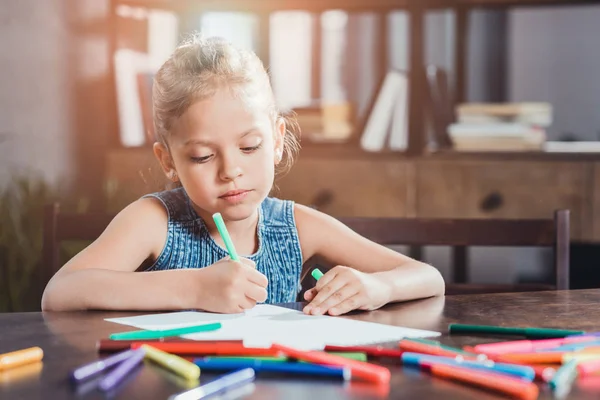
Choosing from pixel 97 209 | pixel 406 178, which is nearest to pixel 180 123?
pixel 406 178

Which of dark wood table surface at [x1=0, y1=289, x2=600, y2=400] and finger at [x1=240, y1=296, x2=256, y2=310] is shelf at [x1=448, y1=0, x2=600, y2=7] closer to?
dark wood table surface at [x1=0, y1=289, x2=600, y2=400]

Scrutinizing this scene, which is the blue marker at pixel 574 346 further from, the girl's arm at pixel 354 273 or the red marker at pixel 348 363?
the girl's arm at pixel 354 273

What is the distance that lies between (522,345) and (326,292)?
31 centimetres

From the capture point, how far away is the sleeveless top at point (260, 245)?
1365 millimetres

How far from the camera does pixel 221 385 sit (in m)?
0.61

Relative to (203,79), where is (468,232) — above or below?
below

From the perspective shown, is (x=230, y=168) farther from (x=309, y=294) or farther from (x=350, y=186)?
(x=350, y=186)

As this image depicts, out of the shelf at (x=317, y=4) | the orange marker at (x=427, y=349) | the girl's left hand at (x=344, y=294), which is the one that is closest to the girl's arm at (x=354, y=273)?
the girl's left hand at (x=344, y=294)

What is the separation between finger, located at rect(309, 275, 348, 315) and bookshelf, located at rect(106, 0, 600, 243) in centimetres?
149

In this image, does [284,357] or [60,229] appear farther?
[60,229]

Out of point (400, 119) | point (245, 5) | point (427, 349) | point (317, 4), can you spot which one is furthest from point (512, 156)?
point (427, 349)

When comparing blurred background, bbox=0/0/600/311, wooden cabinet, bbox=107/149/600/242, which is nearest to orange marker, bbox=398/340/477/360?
wooden cabinet, bbox=107/149/600/242

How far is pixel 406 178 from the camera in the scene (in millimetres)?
2516

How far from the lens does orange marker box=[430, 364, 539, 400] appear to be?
1.94 feet
